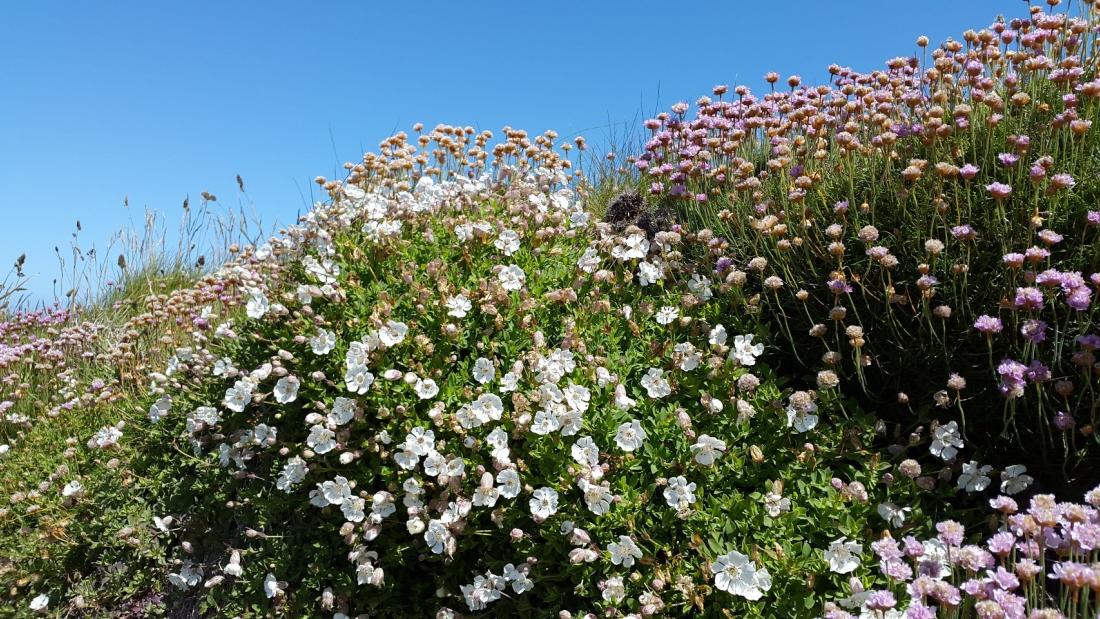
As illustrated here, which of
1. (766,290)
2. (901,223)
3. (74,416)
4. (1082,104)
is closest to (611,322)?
(766,290)

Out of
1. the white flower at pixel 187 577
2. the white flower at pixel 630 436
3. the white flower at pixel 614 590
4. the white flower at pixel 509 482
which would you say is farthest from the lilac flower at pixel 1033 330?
the white flower at pixel 187 577

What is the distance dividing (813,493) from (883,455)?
1.84ft

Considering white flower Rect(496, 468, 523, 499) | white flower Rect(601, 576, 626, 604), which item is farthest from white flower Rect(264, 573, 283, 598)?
white flower Rect(601, 576, 626, 604)

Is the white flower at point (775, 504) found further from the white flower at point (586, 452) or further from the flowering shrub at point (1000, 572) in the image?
the white flower at point (586, 452)

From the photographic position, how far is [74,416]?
542 cm

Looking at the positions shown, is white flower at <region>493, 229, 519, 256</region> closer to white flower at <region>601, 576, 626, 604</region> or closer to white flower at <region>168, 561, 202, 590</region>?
white flower at <region>601, 576, 626, 604</region>

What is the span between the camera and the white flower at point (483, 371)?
3217 millimetres

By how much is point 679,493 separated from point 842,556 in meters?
0.60

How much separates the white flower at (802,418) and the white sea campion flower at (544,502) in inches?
42.1

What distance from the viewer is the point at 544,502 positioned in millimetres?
2902

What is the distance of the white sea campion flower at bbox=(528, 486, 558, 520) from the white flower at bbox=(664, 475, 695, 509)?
1.36 feet

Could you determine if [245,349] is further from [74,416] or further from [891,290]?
[891,290]

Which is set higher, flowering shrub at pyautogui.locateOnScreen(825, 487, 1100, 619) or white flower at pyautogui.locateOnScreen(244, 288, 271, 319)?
white flower at pyautogui.locateOnScreen(244, 288, 271, 319)

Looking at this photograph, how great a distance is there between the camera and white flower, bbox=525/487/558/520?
9.39ft
